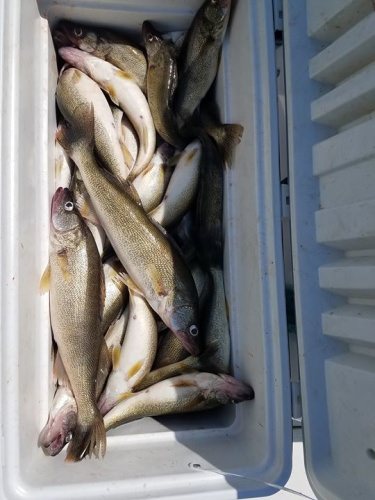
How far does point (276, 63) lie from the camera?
5.21ft

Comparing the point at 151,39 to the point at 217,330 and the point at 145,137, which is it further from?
the point at 217,330

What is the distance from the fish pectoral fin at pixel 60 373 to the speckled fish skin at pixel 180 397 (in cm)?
19

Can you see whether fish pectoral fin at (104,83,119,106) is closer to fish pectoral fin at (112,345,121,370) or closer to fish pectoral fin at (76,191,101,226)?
fish pectoral fin at (76,191,101,226)

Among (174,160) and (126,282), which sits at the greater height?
(174,160)

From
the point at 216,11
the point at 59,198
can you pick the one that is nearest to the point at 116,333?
the point at 59,198

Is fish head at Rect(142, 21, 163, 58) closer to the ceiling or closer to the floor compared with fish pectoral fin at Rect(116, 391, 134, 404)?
closer to the ceiling

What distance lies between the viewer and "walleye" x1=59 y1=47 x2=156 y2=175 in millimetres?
1849

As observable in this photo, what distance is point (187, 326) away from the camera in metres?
1.75

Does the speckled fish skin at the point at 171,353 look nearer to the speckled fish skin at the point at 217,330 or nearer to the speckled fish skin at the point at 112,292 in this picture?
the speckled fish skin at the point at 217,330

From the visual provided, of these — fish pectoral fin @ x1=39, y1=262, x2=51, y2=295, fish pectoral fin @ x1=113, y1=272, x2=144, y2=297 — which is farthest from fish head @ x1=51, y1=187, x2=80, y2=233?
fish pectoral fin @ x1=113, y1=272, x2=144, y2=297

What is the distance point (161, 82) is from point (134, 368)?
113 cm

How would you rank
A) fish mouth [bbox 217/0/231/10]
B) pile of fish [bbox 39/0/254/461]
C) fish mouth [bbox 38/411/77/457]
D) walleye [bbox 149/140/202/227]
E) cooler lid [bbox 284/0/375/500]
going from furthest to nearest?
walleye [bbox 149/140/202/227] < fish mouth [bbox 217/0/231/10] < pile of fish [bbox 39/0/254/461] < fish mouth [bbox 38/411/77/457] < cooler lid [bbox 284/0/375/500]

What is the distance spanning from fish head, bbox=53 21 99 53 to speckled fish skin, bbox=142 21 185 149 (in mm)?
210

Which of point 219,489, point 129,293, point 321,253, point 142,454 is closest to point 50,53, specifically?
point 129,293
